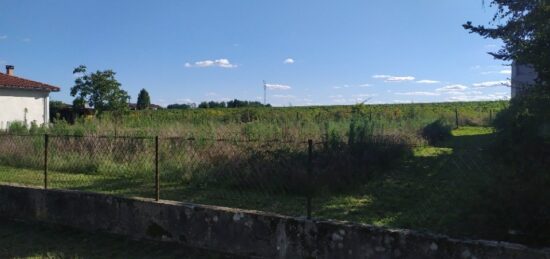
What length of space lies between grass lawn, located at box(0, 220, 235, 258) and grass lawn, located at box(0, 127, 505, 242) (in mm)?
1775

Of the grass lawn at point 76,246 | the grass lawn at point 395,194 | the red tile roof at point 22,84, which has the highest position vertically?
the red tile roof at point 22,84

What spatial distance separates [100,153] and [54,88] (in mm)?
18604

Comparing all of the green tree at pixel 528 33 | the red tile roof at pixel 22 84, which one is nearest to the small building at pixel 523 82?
A: the green tree at pixel 528 33

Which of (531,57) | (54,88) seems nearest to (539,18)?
(531,57)

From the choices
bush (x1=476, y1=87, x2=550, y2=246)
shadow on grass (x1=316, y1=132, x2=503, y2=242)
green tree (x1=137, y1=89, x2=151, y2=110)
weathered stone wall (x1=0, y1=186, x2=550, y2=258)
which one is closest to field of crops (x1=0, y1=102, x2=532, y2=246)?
shadow on grass (x1=316, y1=132, x2=503, y2=242)

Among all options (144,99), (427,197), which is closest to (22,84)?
(427,197)

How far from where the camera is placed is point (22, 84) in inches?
1040

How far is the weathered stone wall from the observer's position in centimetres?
466

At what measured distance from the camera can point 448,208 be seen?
7.28 metres

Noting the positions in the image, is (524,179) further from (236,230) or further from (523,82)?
(236,230)

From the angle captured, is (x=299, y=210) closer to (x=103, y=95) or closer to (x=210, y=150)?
(x=210, y=150)

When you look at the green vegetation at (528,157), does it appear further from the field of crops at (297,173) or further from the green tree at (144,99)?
the green tree at (144,99)

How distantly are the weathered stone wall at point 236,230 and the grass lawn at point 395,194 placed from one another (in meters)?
1.03

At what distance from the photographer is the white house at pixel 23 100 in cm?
2523
